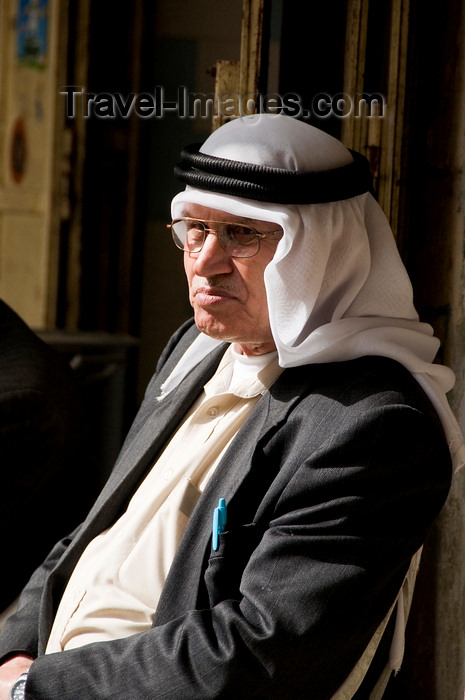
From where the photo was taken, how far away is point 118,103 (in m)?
5.30

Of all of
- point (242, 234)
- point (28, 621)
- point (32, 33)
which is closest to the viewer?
point (242, 234)

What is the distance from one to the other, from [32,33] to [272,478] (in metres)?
4.55

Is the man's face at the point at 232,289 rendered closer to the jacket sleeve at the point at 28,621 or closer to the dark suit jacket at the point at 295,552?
the dark suit jacket at the point at 295,552

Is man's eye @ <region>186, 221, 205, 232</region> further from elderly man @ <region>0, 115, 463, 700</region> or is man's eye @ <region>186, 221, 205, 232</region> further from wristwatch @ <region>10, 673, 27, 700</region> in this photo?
wristwatch @ <region>10, 673, 27, 700</region>

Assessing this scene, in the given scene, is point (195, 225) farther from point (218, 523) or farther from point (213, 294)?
point (218, 523)

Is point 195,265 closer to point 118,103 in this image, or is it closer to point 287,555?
point 287,555

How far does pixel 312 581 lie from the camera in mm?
1472

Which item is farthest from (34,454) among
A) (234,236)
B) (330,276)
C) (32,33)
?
(32,33)

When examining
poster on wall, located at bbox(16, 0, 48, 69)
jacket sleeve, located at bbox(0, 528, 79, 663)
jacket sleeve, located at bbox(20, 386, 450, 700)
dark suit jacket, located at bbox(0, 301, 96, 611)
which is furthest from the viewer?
poster on wall, located at bbox(16, 0, 48, 69)

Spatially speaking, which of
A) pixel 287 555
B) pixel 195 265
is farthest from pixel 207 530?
pixel 195 265

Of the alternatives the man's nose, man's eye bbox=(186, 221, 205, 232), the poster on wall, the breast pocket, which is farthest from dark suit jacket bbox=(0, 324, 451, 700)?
the poster on wall

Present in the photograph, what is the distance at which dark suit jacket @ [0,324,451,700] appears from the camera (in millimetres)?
1479

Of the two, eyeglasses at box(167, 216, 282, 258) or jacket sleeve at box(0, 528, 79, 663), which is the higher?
eyeglasses at box(167, 216, 282, 258)

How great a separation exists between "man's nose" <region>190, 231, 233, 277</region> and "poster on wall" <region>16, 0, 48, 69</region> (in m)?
4.07
